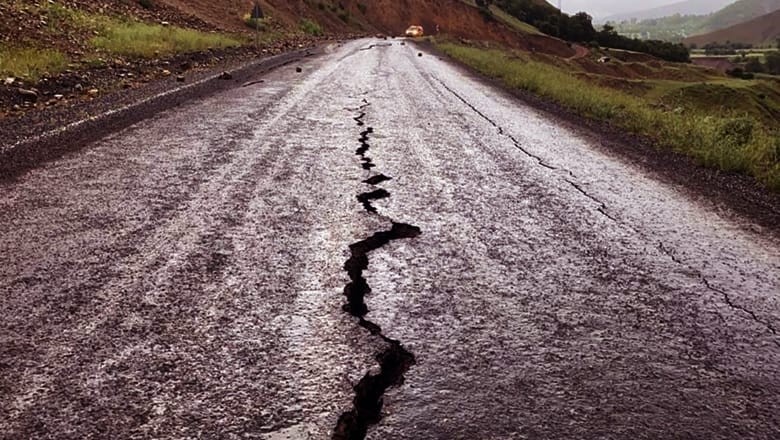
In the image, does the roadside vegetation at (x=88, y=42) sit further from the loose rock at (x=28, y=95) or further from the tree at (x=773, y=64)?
the tree at (x=773, y=64)

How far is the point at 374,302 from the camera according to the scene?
7.78ft

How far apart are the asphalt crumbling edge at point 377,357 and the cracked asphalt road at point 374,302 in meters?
0.02

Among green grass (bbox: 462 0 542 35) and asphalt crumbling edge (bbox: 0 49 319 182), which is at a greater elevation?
green grass (bbox: 462 0 542 35)

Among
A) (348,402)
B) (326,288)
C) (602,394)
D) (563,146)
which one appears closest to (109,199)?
(326,288)

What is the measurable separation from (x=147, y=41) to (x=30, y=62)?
4883 millimetres

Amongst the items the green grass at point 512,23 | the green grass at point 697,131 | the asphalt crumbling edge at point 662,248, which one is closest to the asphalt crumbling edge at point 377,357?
the asphalt crumbling edge at point 662,248

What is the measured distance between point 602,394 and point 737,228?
2385 mm

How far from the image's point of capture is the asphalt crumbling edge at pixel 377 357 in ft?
5.35

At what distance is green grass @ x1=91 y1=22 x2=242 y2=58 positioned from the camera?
11.9 meters

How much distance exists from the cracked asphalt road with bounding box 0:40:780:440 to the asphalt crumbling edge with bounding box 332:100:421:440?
0.02 metres

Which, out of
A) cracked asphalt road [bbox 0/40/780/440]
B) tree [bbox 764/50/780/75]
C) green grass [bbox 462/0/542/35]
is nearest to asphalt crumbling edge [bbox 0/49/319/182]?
cracked asphalt road [bbox 0/40/780/440]

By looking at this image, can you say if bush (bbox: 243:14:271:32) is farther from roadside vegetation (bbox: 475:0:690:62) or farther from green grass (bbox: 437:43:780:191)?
roadside vegetation (bbox: 475:0:690:62)

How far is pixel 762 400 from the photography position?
182cm

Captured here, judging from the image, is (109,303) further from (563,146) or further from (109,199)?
(563,146)
